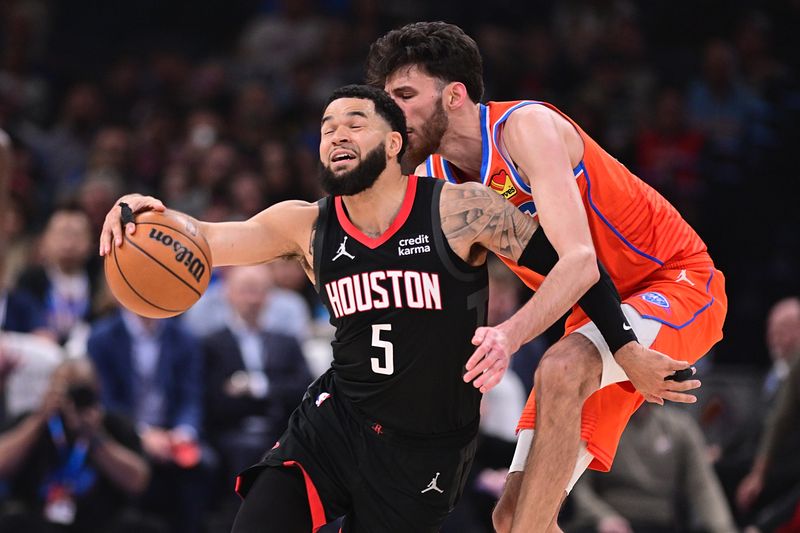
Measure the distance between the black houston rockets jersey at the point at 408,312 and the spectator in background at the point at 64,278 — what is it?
4.47 metres

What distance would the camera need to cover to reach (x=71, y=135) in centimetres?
1194

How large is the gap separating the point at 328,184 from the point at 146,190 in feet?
23.1

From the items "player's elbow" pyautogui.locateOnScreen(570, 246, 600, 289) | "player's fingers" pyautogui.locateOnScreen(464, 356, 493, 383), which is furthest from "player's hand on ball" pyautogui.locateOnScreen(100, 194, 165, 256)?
"player's elbow" pyautogui.locateOnScreen(570, 246, 600, 289)

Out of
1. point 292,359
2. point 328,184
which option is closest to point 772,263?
point 292,359

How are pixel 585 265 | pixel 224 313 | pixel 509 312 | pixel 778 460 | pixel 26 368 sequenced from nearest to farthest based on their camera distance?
pixel 585 265
pixel 26 368
pixel 778 460
pixel 509 312
pixel 224 313

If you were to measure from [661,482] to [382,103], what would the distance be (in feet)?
16.1

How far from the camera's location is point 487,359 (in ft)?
13.1

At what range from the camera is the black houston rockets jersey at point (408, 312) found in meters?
4.45

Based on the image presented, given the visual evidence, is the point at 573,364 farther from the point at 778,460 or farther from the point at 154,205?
the point at 778,460

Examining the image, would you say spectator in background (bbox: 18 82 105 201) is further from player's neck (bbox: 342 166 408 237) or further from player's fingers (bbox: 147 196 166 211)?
player's neck (bbox: 342 166 408 237)

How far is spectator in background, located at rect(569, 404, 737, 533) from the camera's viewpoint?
841 centimetres

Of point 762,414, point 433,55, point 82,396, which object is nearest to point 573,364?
point 433,55

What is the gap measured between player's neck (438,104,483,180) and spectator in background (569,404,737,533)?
12.9 feet

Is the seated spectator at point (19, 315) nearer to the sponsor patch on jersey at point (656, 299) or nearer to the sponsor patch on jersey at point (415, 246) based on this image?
the sponsor patch on jersey at point (415, 246)
